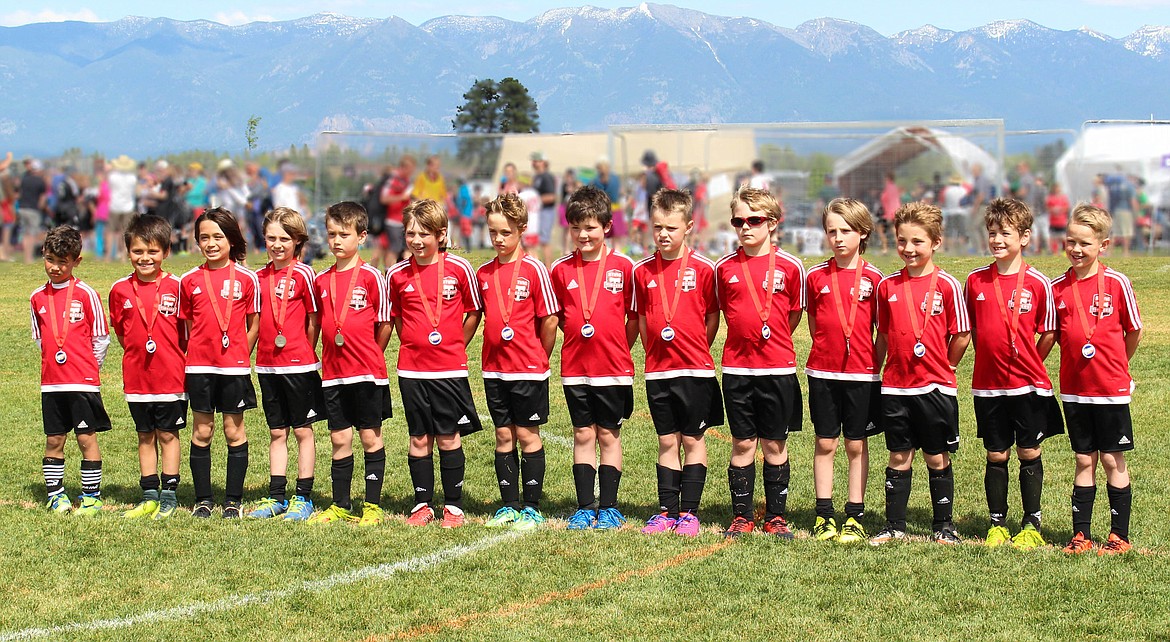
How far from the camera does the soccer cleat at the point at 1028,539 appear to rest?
6203mm

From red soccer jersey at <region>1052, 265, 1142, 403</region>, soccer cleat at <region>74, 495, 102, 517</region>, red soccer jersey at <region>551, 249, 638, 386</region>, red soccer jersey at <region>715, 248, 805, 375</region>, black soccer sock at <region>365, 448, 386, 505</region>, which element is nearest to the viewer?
red soccer jersey at <region>1052, 265, 1142, 403</region>

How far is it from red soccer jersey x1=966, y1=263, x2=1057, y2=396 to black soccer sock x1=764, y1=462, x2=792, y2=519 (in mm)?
1145

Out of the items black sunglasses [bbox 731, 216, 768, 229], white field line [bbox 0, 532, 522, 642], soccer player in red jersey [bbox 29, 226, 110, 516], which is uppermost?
black sunglasses [bbox 731, 216, 768, 229]

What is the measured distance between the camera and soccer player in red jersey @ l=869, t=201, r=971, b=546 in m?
6.15

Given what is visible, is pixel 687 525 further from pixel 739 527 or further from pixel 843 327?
pixel 843 327

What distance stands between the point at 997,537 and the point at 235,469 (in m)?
4.26

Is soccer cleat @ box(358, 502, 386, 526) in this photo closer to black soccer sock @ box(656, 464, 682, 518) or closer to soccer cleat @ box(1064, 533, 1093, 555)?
black soccer sock @ box(656, 464, 682, 518)

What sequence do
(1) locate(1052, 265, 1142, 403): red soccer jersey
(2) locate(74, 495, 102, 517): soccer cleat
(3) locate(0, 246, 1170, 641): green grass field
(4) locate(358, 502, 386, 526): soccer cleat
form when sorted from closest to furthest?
1. (3) locate(0, 246, 1170, 641): green grass field
2. (1) locate(1052, 265, 1142, 403): red soccer jersey
3. (4) locate(358, 502, 386, 526): soccer cleat
4. (2) locate(74, 495, 102, 517): soccer cleat

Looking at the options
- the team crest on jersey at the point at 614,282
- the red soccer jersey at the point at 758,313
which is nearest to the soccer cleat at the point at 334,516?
the team crest on jersey at the point at 614,282

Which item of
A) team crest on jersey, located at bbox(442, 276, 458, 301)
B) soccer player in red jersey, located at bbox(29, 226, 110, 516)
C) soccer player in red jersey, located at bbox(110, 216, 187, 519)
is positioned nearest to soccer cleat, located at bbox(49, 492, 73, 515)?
soccer player in red jersey, located at bbox(29, 226, 110, 516)

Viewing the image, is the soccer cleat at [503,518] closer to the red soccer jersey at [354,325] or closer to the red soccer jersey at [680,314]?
the red soccer jersey at [354,325]

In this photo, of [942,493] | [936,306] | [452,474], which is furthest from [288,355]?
[942,493]

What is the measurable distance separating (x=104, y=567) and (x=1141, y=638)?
482 centimetres

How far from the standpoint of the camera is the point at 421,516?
6.86m
